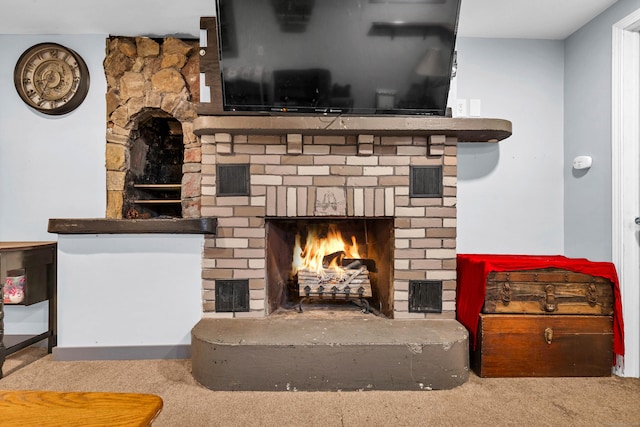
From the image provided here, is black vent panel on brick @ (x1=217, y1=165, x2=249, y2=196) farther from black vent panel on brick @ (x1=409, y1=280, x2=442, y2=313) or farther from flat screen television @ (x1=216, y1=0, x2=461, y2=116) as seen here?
black vent panel on brick @ (x1=409, y1=280, x2=442, y2=313)

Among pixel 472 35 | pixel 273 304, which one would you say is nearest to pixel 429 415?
pixel 273 304

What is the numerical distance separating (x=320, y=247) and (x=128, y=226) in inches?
45.8

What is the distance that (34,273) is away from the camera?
6.72 ft

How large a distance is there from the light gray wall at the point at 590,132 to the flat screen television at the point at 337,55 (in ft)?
3.19

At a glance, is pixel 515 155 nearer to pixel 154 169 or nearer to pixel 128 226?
pixel 128 226

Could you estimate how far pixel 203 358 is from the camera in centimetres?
167

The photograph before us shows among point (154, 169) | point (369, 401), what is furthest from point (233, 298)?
point (154, 169)

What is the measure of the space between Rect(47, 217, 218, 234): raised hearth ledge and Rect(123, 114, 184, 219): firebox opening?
1.46ft

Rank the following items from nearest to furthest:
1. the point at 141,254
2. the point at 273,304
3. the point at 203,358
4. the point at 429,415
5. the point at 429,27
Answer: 1. the point at 429,415
2. the point at 203,358
3. the point at 429,27
4. the point at 141,254
5. the point at 273,304

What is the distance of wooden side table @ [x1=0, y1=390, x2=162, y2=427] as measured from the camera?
2.58 feet

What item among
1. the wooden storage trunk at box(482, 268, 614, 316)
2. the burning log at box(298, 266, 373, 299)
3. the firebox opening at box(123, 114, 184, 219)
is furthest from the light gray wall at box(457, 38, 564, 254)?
the firebox opening at box(123, 114, 184, 219)

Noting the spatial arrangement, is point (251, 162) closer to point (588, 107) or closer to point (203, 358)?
point (203, 358)

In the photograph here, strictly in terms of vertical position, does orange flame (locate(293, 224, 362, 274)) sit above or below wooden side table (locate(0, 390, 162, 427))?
above

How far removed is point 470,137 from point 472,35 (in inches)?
29.1
